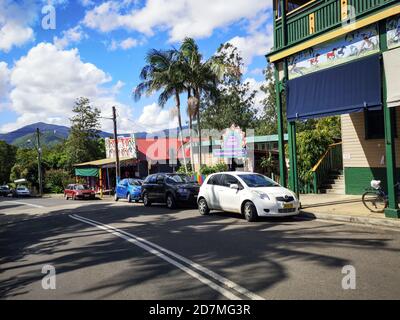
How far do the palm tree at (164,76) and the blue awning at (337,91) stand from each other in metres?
14.8

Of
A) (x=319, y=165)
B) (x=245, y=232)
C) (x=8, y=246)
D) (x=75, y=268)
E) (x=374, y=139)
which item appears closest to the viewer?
(x=75, y=268)

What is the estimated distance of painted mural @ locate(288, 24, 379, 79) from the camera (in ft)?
38.9

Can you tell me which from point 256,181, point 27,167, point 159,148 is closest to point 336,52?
point 256,181

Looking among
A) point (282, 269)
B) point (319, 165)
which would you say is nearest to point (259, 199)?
point (282, 269)

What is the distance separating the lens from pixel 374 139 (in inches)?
651

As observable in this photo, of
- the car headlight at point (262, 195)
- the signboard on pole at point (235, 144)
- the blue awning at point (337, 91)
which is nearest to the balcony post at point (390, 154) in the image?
the blue awning at point (337, 91)

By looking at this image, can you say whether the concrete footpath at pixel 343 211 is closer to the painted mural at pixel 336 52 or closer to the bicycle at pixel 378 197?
the bicycle at pixel 378 197

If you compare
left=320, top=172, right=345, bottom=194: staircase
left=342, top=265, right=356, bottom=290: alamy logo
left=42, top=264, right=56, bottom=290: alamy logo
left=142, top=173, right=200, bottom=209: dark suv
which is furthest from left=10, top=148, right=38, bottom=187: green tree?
left=342, top=265, right=356, bottom=290: alamy logo

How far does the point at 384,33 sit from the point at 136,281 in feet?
29.9

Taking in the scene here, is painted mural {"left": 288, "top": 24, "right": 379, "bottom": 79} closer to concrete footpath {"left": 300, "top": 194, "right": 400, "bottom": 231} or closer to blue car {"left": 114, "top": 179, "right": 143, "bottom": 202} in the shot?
concrete footpath {"left": 300, "top": 194, "right": 400, "bottom": 231}

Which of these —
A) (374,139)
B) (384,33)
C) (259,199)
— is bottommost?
(259,199)

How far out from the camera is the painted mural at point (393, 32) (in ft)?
36.3

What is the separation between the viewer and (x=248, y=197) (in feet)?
42.0

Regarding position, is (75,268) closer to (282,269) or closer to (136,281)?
(136,281)
